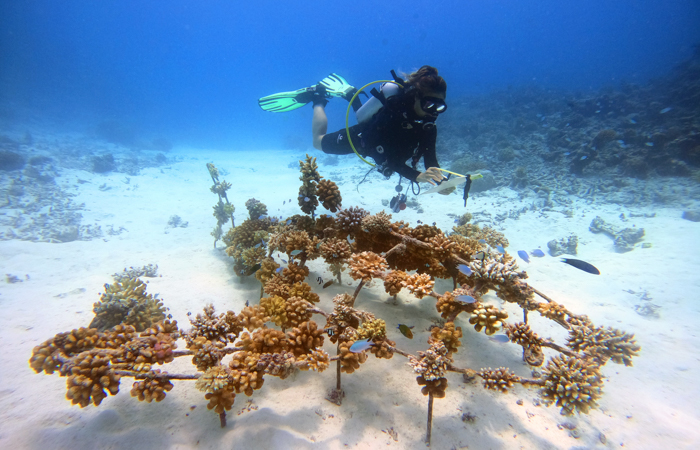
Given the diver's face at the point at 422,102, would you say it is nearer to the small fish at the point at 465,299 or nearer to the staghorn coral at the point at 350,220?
the staghorn coral at the point at 350,220

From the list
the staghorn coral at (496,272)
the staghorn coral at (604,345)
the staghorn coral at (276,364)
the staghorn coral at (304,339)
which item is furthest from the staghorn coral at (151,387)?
the staghorn coral at (604,345)

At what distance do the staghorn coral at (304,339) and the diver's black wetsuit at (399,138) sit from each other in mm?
3948

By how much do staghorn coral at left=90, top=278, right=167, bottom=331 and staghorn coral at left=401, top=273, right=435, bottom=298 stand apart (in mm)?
4322

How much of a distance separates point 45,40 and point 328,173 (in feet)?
292

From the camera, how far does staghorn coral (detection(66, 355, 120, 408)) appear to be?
2395 mm

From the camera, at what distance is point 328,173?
72.1ft

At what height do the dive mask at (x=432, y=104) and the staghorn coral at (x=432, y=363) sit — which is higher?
the dive mask at (x=432, y=104)

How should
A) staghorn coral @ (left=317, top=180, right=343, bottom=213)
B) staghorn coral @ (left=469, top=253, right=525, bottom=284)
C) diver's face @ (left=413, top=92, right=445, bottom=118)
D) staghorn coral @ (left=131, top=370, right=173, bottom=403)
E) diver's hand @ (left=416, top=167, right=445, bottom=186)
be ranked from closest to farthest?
1. staghorn coral @ (left=131, top=370, right=173, bottom=403)
2. staghorn coral @ (left=469, top=253, right=525, bottom=284)
3. diver's hand @ (left=416, top=167, right=445, bottom=186)
4. staghorn coral @ (left=317, top=180, right=343, bottom=213)
5. diver's face @ (left=413, top=92, right=445, bottom=118)

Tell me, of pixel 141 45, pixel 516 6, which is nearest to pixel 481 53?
pixel 516 6

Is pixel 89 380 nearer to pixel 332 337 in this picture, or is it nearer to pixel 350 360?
pixel 332 337

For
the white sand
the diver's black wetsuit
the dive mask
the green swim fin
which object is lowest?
the white sand

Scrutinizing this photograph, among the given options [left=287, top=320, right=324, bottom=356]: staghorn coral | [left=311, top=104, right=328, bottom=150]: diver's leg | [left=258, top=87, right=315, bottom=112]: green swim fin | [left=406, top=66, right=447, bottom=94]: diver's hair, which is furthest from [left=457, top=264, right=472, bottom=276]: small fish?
[left=258, top=87, right=315, bottom=112]: green swim fin

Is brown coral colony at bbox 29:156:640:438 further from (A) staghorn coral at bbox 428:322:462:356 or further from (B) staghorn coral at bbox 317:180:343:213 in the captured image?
(B) staghorn coral at bbox 317:180:343:213

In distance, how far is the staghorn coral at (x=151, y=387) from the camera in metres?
2.59
